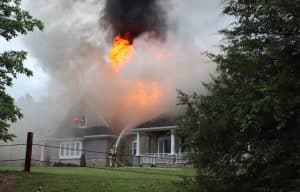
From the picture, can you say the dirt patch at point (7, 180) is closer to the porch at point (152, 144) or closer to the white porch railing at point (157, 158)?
the white porch railing at point (157, 158)

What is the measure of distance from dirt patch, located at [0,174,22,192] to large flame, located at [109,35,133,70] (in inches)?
821

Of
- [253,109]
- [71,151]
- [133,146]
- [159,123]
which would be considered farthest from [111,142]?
[253,109]

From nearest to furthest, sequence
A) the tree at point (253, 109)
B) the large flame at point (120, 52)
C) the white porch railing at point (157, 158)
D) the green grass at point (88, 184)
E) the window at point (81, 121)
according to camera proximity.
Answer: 1. the tree at point (253, 109)
2. the green grass at point (88, 184)
3. the large flame at point (120, 52)
4. the white porch railing at point (157, 158)
5. the window at point (81, 121)

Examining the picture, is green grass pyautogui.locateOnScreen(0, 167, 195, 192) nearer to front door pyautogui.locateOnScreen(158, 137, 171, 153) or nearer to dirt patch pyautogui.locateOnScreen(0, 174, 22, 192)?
dirt patch pyautogui.locateOnScreen(0, 174, 22, 192)

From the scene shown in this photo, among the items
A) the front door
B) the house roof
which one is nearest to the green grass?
the front door

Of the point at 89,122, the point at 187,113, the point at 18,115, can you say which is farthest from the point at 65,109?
the point at 187,113

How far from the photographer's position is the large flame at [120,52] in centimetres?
4153

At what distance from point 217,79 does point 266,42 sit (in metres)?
1.92

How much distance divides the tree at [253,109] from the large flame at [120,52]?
26.1m

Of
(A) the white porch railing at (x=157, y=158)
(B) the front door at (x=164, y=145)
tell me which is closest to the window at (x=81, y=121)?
(B) the front door at (x=164, y=145)

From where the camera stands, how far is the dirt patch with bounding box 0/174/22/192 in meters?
19.8

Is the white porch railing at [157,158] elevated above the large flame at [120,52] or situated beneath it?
situated beneath

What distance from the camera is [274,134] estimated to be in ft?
45.9

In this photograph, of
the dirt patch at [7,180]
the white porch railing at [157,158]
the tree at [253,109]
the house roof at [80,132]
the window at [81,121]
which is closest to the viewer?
the tree at [253,109]
